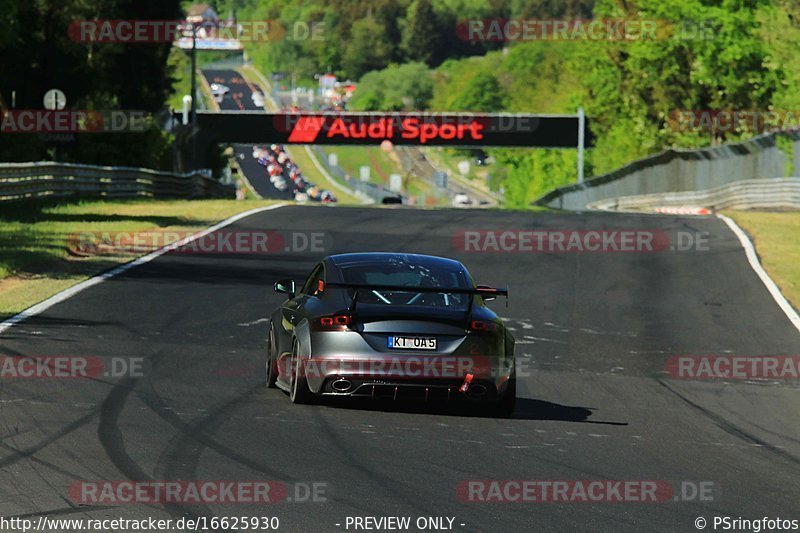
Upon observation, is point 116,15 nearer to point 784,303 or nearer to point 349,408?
point 784,303

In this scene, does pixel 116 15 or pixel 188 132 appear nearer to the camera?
pixel 116 15

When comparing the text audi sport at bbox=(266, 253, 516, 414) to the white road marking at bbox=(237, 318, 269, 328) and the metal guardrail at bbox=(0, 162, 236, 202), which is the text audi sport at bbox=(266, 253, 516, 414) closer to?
the white road marking at bbox=(237, 318, 269, 328)

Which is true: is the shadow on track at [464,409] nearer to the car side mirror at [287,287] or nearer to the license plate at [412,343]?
the license plate at [412,343]

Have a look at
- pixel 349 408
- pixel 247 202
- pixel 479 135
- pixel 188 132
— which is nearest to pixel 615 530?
pixel 349 408

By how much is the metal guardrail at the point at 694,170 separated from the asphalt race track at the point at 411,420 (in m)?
21.3

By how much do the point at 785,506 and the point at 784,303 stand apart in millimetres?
14468

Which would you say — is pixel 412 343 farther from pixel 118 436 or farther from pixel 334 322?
pixel 118 436

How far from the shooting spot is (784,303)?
23.3m

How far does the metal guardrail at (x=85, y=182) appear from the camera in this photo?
38.2 metres

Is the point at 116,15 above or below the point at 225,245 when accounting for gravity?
above
